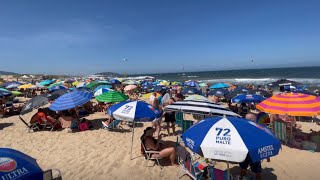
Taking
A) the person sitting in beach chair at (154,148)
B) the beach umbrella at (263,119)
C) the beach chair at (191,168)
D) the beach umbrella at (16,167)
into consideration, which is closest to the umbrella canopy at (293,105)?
the beach umbrella at (263,119)

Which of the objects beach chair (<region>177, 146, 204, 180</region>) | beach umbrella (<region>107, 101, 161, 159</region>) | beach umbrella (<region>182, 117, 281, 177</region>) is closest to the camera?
beach umbrella (<region>182, 117, 281, 177</region>)

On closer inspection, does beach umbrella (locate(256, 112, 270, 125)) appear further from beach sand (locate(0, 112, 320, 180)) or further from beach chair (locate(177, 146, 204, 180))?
beach chair (locate(177, 146, 204, 180))

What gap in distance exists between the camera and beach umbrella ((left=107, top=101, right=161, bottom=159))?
227 inches

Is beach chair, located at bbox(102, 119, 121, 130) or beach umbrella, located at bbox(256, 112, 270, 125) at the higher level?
beach umbrella, located at bbox(256, 112, 270, 125)

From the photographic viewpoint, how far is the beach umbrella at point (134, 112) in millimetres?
5754

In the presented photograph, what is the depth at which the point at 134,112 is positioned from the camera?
5766 mm

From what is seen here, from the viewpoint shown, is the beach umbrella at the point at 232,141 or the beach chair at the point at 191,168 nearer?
the beach umbrella at the point at 232,141

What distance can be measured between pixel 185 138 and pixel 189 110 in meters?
2.17

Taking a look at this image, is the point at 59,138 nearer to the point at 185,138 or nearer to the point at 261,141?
the point at 185,138

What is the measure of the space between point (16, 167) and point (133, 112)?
3422mm

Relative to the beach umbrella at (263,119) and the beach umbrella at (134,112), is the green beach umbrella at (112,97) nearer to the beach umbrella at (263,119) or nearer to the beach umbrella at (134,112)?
the beach umbrella at (134,112)

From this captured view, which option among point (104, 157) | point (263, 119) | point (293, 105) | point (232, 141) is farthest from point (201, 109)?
point (263, 119)

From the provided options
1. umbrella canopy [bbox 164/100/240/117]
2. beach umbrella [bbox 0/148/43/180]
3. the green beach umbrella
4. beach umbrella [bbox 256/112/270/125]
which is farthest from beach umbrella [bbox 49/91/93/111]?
beach umbrella [bbox 256/112/270/125]

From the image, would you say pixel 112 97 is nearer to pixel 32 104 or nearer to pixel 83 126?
pixel 83 126
